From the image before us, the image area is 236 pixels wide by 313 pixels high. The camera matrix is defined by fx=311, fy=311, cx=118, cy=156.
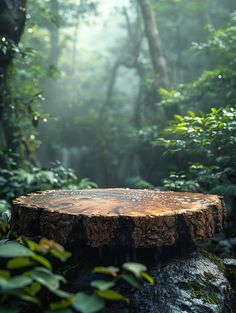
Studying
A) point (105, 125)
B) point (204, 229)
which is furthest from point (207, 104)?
point (204, 229)

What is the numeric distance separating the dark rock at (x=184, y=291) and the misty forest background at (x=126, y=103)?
1078 millimetres

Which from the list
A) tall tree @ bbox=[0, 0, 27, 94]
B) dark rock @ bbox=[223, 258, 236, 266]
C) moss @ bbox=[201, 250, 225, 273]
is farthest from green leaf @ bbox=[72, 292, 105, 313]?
tall tree @ bbox=[0, 0, 27, 94]

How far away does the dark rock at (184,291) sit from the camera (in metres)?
2.09

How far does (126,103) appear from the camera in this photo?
548 inches

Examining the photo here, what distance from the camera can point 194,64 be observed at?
11.1 metres

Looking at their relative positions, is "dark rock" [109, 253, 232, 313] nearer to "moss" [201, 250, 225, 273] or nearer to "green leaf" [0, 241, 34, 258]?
"moss" [201, 250, 225, 273]

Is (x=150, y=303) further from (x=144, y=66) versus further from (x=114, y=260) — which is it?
(x=144, y=66)

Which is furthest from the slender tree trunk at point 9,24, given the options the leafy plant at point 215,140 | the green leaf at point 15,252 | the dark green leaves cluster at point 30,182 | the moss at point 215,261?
the moss at point 215,261

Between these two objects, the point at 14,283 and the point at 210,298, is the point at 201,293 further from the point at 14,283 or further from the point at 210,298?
the point at 14,283

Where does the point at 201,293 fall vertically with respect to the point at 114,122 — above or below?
below

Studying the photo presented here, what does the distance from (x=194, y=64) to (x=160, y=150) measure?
397 centimetres

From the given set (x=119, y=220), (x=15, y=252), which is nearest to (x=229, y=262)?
(x=119, y=220)

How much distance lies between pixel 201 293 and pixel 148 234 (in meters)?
0.62

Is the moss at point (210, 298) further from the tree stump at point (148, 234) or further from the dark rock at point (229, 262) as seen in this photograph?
the dark rock at point (229, 262)
